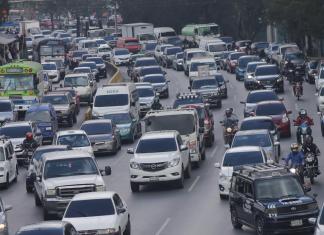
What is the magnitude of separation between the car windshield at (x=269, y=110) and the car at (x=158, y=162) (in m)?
11.9

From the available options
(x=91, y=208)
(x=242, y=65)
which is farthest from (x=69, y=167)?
(x=242, y=65)

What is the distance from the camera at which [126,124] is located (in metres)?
55.7

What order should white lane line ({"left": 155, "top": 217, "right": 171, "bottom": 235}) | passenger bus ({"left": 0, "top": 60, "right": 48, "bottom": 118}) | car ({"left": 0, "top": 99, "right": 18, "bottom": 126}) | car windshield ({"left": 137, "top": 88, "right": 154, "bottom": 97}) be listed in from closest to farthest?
white lane line ({"left": 155, "top": 217, "right": 171, "bottom": 235}) → car ({"left": 0, "top": 99, "right": 18, "bottom": 126}) → passenger bus ({"left": 0, "top": 60, "right": 48, "bottom": 118}) → car windshield ({"left": 137, "top": 88, "right": 154, "bottom": 97})

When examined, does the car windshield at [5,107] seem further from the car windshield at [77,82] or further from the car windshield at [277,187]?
the car windshield at [277,187]

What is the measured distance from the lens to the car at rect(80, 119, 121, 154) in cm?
5125

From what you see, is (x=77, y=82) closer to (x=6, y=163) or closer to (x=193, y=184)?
(x=6, y=163)

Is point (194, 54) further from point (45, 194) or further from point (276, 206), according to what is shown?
point (276, 206)

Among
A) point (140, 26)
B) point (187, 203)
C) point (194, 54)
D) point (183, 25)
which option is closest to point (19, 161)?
point (187, 203)

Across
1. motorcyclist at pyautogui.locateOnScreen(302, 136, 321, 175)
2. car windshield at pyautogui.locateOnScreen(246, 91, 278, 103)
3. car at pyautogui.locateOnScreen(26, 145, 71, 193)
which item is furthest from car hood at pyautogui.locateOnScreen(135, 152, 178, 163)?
car windshield at pyautogui.locateOnScreen(246, 91, 278, 103)

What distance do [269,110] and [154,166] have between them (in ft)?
45.6

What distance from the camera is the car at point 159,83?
7625 centimetres

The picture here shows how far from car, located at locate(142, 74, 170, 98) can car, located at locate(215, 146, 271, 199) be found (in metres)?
38.4

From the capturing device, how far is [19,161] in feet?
164

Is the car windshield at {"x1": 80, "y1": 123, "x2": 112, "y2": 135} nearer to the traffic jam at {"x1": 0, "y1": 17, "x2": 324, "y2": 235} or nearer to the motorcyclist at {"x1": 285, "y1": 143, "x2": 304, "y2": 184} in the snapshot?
the traffic jam at {"x1": 0, "y1": 17, "x2": 324, "y2": 235}
